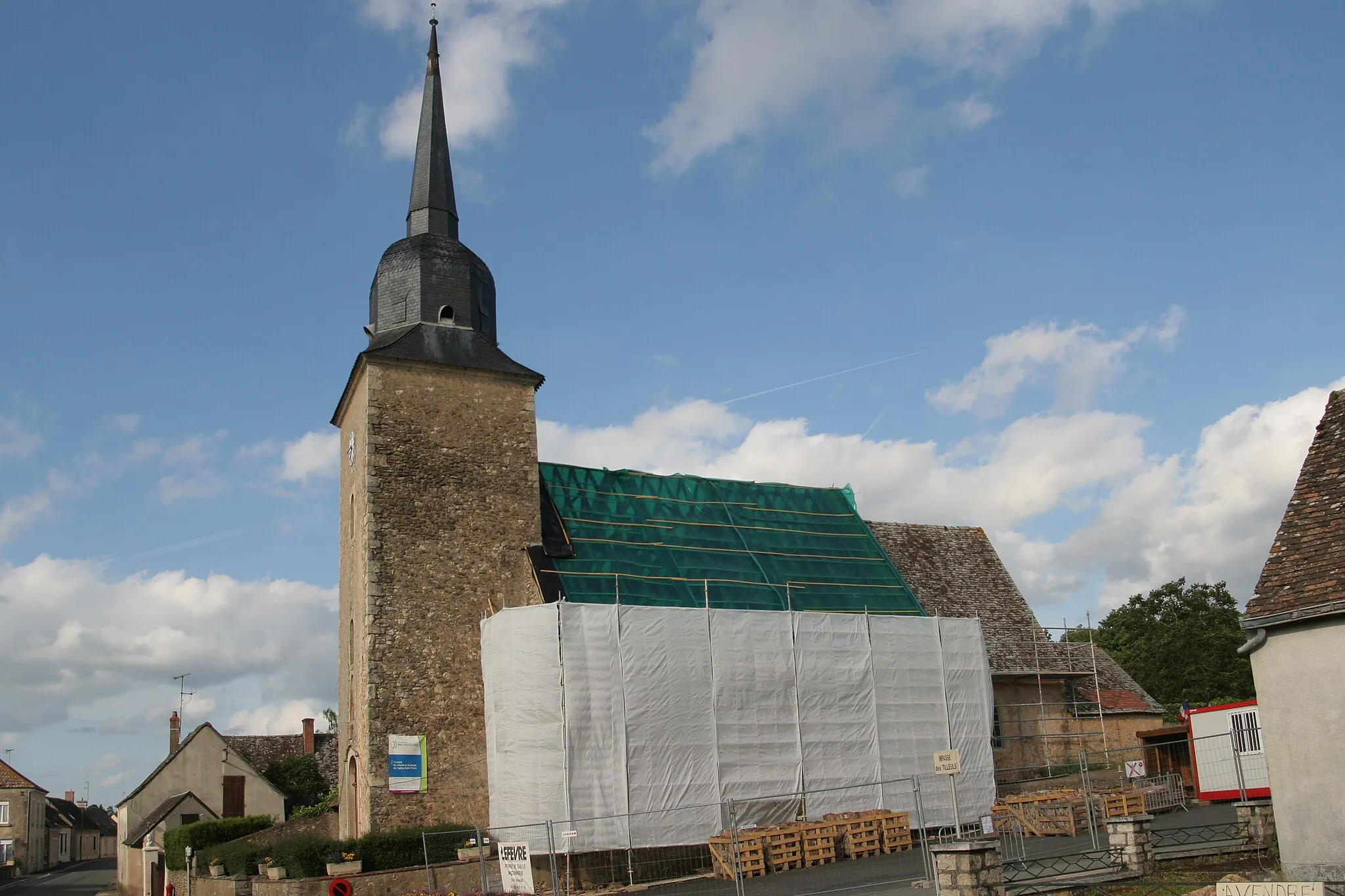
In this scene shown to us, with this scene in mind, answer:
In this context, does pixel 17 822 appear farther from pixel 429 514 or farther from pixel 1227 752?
pixel 1227 752

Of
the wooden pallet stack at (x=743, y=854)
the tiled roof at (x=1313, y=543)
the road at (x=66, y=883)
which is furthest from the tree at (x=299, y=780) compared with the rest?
the tiled roof at (x=1313, y=543)

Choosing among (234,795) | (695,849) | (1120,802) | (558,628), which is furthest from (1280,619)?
(234,795)

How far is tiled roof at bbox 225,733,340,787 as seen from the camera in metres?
42.7

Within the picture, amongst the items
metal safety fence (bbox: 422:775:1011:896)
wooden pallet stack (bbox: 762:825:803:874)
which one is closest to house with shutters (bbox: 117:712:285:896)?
metal safety fence (bbox: 422:775:1011:896)

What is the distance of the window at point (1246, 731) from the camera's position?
2359cm

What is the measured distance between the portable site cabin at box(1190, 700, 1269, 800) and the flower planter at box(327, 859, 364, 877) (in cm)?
1649

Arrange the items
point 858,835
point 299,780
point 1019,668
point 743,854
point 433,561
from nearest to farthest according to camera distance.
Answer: point 743,854 < point 858,835 < point 433,561 < point 1019,668 < point 299,780

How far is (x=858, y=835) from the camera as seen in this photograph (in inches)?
806

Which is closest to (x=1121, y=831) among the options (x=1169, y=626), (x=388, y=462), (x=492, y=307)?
(x=388, y=462)

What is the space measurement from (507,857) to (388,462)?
853 cm

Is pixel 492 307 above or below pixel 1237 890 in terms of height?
above

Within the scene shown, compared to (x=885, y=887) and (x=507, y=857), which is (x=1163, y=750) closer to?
(x=885, y=887)

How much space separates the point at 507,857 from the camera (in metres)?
18.0

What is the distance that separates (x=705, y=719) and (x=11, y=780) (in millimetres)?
49337
